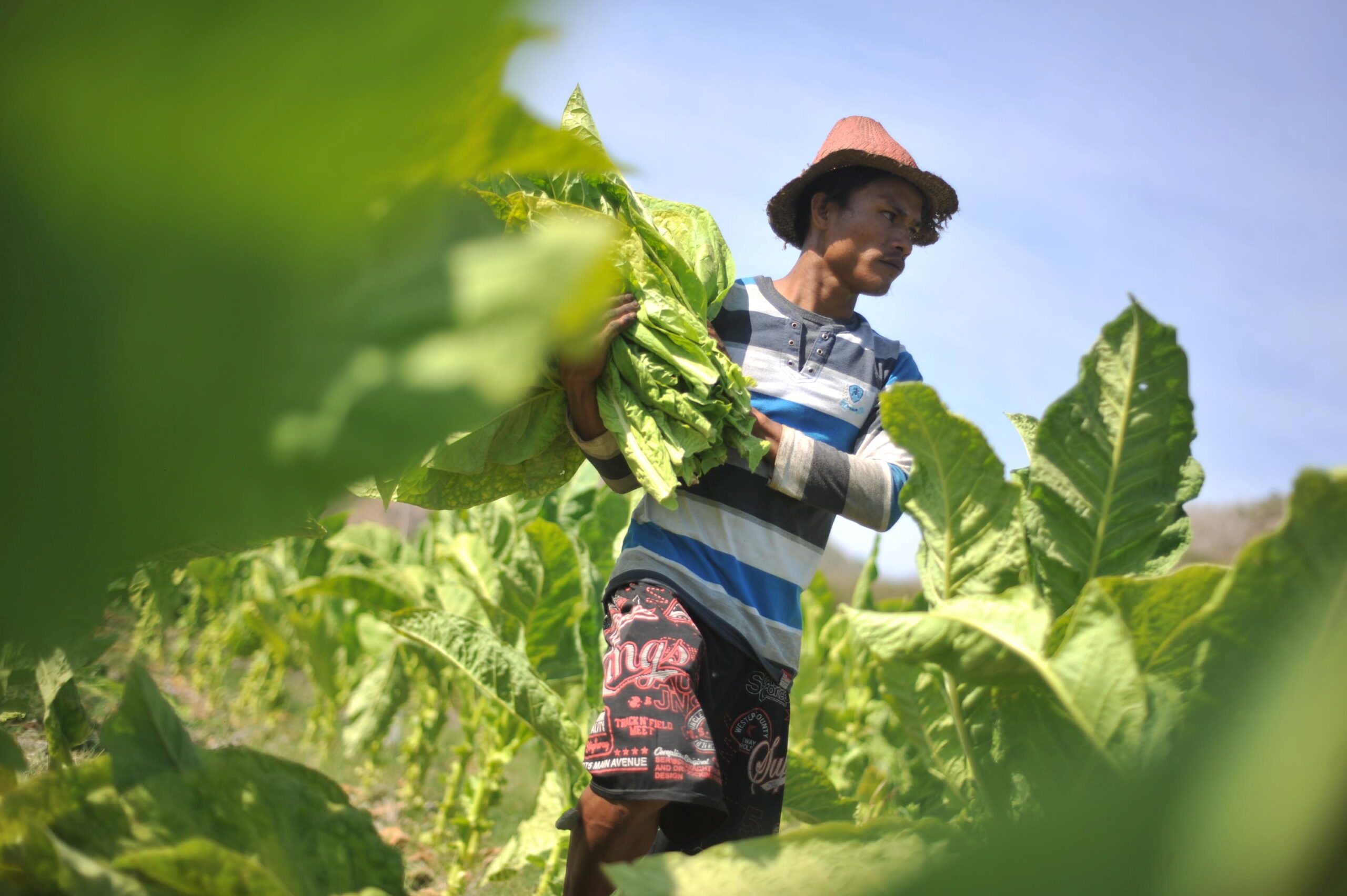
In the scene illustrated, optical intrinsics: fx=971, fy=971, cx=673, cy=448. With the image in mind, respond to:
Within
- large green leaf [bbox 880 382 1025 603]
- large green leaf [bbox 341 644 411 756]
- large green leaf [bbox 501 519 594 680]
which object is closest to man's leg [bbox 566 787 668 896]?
large green leaf [bbox 880 382 1025 603]

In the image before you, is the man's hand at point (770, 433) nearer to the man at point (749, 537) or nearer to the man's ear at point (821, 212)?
the man at point (749, 537)

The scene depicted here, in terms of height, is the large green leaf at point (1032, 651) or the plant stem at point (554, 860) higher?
the large green leaf at point (1032, 651)

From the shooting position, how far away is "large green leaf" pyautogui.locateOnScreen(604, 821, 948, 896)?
0.74m

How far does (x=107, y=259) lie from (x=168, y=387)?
0.18 ft

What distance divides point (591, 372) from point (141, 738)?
116 cm

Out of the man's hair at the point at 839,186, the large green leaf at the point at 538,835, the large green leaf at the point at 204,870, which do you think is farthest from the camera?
the large green leaf at the point at 538,835

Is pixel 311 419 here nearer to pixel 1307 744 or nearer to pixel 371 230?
pixel 371 230

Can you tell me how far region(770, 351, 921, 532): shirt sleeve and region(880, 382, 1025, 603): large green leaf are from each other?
2.82 feet

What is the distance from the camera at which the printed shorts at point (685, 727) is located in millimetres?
1715

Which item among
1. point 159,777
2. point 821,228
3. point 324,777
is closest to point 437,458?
point 324,777

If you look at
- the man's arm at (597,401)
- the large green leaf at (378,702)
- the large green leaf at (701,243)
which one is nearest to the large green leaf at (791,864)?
the man's arm at (597,401)

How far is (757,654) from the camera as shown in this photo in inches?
80.3

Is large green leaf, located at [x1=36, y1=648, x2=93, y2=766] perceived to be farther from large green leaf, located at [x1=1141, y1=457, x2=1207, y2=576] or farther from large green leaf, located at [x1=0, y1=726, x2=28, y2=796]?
large green leaf, located at [x1=1141, y1=457, x2=1207, y2=576]

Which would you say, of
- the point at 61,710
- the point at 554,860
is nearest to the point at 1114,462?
the point at 61,710
